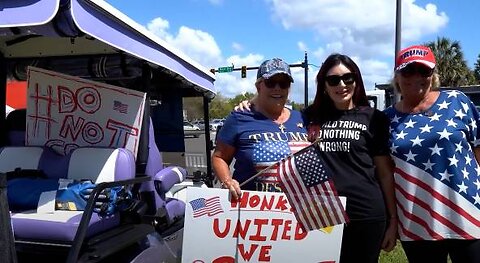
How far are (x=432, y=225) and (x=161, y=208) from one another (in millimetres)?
2068

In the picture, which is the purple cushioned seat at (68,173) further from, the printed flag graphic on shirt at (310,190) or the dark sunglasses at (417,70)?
the dark sunglasses at (417,70)

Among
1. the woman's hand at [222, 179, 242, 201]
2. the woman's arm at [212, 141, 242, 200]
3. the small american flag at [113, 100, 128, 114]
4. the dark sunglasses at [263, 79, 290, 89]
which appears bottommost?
the woman's hand at [222, 179, 242, 201]

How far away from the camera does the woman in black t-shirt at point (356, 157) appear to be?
2920 mm

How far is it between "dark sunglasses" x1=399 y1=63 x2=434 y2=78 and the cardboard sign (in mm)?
2046

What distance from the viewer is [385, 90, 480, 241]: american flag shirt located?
281 centimetres

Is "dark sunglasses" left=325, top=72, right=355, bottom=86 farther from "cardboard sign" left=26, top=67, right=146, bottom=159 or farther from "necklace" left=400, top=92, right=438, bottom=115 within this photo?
"cardboard sign" left=26, top=67, right=146, bottom=159

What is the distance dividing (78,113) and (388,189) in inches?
104

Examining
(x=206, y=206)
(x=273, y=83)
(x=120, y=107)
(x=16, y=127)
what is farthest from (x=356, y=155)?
(x=16, y=127)

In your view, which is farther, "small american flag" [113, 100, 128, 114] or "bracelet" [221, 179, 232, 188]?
"small american flag" [113, 100, 128, 114]

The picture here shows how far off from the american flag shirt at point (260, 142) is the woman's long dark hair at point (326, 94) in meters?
A: 0.13

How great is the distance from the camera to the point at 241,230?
2963 millimetres

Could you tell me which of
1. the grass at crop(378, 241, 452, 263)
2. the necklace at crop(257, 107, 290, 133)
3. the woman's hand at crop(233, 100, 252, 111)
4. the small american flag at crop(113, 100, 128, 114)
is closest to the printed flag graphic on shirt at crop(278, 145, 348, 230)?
the necklace at crop(257, 107, 290, 133)

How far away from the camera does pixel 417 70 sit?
293 cm

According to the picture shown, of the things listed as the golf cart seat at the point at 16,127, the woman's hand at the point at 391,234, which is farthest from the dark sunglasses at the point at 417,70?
the golf cart seat at the point at 16,127
